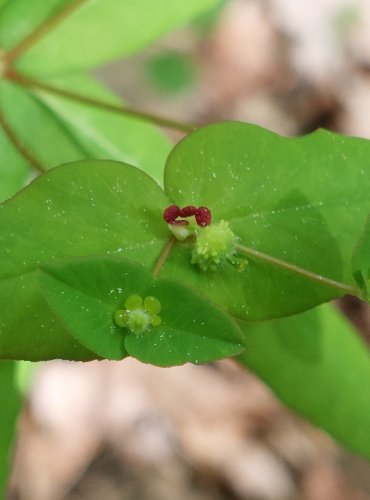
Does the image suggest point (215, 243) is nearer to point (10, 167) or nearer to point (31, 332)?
point (31, 332)

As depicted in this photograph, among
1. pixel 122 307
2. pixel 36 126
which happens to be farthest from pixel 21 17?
pixel 122 307

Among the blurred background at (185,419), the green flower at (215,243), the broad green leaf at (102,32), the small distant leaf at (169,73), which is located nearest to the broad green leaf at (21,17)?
the broad green leaf at (102,32)

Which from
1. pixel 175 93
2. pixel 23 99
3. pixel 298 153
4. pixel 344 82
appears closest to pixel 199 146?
pixel 298 153

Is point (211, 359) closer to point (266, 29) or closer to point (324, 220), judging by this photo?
point (324, 220)

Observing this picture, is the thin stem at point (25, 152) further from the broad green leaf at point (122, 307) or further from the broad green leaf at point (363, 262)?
the broad green leaf at point (363, 262)

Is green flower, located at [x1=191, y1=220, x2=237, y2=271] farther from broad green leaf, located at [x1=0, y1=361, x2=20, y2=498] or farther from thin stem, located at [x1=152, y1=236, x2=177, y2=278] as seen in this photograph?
broad green leaf, located at [x1=0, y1=361, x2=20, y2=498]
